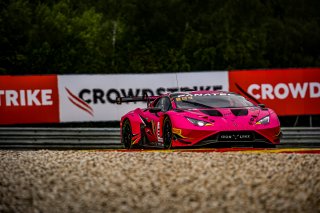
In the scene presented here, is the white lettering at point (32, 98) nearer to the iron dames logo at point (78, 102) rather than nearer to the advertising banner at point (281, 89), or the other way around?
the iron dames logo at point (78, 102)

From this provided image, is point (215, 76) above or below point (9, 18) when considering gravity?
below

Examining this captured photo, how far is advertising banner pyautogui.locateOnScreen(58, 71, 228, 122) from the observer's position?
23109 millimetres

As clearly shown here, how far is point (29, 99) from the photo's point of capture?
22.9 metres

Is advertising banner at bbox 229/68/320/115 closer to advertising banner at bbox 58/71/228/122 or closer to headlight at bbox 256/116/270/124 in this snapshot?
advertising banner at bbox 58/71/228/122

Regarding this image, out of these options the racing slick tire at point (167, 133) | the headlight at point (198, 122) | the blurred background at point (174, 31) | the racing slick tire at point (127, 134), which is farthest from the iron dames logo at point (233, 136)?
the blurred background at point (174, 31)

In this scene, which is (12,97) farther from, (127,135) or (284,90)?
(284,90)

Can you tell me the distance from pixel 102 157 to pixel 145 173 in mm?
2365

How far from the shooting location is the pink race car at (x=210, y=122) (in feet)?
47.9

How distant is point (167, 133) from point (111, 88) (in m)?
8.28

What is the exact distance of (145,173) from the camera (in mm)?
10016

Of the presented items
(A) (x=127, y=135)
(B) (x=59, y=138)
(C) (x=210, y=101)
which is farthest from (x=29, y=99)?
(C) (x=210, y=101)

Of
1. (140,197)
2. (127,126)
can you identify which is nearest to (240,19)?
(127,126)

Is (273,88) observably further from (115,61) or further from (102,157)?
A: (115,61)

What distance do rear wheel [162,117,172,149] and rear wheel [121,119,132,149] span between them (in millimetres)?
2071
